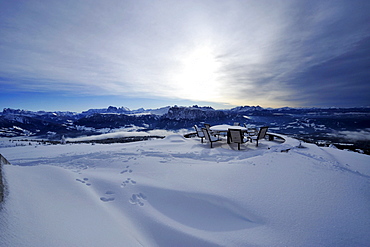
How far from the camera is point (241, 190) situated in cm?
267

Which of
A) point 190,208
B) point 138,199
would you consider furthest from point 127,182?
point 190,208

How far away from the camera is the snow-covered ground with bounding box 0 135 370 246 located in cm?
163

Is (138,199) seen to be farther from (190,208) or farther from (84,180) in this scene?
(84,180)

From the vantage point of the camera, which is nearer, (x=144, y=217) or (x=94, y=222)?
(x=94, y=222)

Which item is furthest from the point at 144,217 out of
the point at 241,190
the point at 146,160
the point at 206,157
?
the point at 206,157

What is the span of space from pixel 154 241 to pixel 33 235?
1.16m

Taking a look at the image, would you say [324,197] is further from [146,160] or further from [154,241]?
[146,160]

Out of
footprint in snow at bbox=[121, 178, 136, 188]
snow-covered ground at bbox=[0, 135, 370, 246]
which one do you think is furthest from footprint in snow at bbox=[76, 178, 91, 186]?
footprint in snow at bbox=[121, 178, 136, 188]

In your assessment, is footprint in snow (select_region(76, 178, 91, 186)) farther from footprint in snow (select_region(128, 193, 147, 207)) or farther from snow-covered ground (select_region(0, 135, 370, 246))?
footprint in snow (select_region(128, 193, 147, 207))

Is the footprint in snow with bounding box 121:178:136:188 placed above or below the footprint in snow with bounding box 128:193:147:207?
above

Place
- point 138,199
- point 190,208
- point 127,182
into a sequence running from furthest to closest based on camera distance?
1. point 127,182
2. point 138,199
3. point 190,208

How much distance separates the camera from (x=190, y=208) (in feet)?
7.78

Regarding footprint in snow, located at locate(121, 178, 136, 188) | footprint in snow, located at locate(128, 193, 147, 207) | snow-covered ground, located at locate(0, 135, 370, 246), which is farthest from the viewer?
footprint in snow, located at locate(121, 178, 136, 188)

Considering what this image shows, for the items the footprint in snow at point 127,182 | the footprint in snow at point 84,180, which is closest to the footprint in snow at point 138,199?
the footprint in snow at point 127,182
